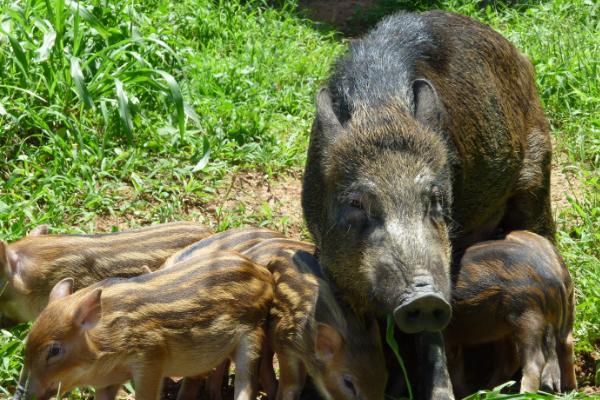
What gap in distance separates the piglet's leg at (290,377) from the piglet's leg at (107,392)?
2.39 ft

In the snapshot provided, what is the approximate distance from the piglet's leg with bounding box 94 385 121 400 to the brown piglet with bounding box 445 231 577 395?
5.12 feet

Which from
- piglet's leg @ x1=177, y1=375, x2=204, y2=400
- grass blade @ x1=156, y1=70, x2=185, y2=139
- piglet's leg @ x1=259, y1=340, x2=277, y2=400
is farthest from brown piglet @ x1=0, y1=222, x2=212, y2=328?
grass blade @ x1=156, y1=70, x2=185, y2=139

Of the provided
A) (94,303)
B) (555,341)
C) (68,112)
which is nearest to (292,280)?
(94,303)

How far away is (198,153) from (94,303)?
2605 millimetres

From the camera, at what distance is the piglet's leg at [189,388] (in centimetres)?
497

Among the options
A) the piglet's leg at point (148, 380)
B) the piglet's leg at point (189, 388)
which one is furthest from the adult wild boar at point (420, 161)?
the piglet's leg at point (148, 380)

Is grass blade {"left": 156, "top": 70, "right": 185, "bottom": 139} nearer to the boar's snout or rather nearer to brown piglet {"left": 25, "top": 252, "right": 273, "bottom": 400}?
brown piglet {"left": 25, "top": 252, "right": 273, "bottom": 400}

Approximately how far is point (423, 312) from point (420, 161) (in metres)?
0.86

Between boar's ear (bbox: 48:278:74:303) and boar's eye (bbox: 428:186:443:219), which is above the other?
boar's eye (bbox: 428:186:443:219)

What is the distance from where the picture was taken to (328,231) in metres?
4.99

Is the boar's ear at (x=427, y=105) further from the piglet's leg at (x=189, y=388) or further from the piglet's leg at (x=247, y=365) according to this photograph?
the piglet's leg at (x=189, y=388)

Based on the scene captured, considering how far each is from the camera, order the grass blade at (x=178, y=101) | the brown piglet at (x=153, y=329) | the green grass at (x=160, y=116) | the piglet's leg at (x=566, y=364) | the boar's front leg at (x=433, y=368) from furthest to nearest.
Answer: the grass blade at (x=178, y=101), the green grass at (x=160, y=116), the piglet's leg at (x=566, y=364), the boar's front leg at (x=433, y=368), the brown piglet at (x=153, y=329)

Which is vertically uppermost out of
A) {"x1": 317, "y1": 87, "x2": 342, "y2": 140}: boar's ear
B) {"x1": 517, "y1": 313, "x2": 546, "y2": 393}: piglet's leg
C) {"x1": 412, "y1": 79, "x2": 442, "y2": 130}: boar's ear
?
{"x1": 412, "y1": 79, "x2": 442, "y2": 130}: boar's ear

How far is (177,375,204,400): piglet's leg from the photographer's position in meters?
4.97
